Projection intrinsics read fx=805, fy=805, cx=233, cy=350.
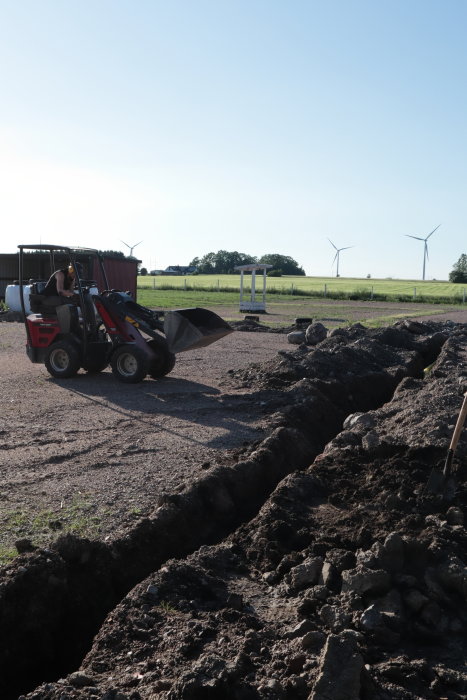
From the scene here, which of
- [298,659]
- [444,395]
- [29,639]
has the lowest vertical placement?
[29,639]

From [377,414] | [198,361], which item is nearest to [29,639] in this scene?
[377,414]

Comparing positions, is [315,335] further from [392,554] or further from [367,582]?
[367,582]

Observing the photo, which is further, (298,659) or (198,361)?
(198,361)

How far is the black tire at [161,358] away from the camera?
47.0 ft

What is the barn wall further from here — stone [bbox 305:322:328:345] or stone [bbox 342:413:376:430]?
stone [bbox 342:413:376:430]

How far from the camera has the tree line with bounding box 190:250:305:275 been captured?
393 ft

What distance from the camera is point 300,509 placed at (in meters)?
7.04

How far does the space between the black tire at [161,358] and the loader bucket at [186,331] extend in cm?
44

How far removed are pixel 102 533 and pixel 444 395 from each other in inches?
213

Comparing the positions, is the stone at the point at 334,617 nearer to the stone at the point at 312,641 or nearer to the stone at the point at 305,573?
the stone at the point at 312,641

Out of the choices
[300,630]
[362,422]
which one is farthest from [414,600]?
[362,422]

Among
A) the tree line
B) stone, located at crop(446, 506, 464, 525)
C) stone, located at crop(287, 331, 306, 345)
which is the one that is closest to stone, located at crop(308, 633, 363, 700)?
stone, located at crop(446, 506, 464, 525)

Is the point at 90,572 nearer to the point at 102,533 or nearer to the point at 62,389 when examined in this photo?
the point at 102,533

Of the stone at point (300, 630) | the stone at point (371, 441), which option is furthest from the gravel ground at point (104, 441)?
the stone at point (300, 630)
